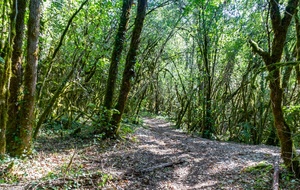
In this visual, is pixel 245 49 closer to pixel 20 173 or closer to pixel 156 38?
pixel 156 38

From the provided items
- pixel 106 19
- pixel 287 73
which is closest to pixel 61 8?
pixel 106 19

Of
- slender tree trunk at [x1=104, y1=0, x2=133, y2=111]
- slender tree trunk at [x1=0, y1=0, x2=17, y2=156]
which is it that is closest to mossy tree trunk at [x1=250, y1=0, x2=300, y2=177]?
slender tree trunk at [x1=104, y1=0, x2=133, y2=111]

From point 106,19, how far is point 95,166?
6.81m

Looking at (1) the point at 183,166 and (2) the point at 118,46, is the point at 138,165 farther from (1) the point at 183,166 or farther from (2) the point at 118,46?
(2) the point at 118,46

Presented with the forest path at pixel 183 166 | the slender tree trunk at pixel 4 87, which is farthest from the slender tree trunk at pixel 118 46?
the slender tree trunk at pixel 4 87

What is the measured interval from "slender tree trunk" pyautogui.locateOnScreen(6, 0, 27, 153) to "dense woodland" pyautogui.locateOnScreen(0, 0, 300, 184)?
25 mm

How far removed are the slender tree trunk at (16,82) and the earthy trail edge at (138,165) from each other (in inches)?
30.5

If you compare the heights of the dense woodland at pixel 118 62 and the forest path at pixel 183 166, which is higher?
the dense woodland at pixel 118 62

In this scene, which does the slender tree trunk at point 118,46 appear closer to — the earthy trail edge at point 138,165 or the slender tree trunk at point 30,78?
the earthy trail edge at point 138,165

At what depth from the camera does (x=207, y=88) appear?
14.1 metres

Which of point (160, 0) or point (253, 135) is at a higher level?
point (160, 0)

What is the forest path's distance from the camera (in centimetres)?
647

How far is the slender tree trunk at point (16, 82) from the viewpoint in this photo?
21.9ft

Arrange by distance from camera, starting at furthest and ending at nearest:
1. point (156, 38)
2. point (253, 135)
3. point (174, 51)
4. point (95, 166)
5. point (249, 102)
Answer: point (174, 51) → point (156, 38) → point (249, 102) → point (253, 135) → point (95, 166)
